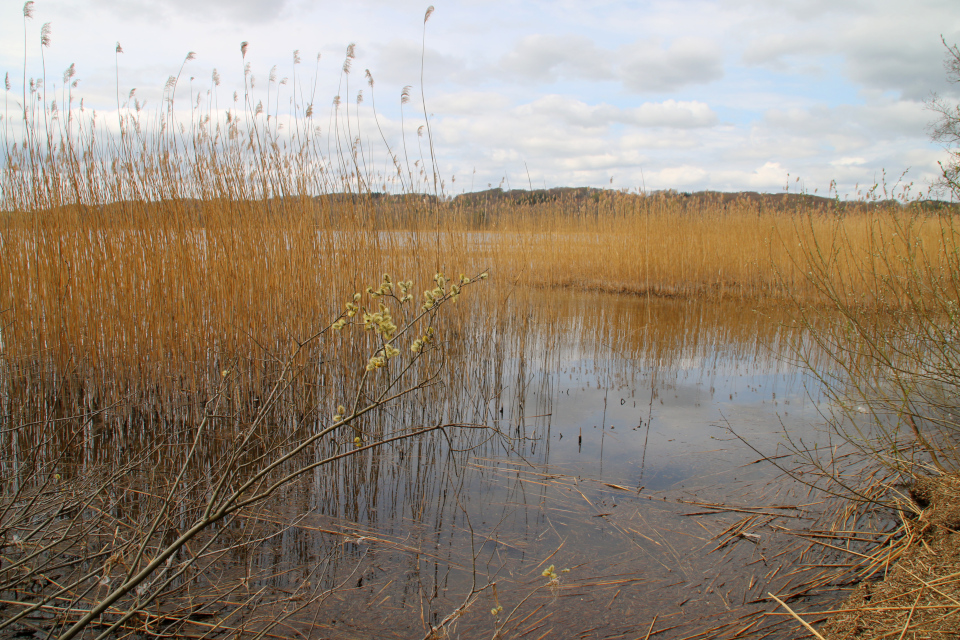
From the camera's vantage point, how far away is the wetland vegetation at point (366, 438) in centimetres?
148

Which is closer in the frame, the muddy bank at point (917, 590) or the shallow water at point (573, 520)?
the muddy bank at point (917, 590)

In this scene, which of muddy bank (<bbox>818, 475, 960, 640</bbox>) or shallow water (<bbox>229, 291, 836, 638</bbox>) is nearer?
muddy bank (<bbox>818, 475, 960, 640</bbox>)

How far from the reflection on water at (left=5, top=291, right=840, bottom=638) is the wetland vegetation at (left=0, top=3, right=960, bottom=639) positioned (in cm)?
1

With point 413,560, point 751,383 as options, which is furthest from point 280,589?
point 751,383

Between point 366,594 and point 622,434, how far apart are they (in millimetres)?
1762

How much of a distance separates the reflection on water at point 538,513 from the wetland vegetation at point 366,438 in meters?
0.01

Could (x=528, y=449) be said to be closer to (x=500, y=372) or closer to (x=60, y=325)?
(x=500, y=372)

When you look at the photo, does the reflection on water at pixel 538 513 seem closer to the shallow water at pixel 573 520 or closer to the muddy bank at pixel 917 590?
the shallow water at pixel 573 520

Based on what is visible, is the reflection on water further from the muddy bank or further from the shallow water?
the muddy bank

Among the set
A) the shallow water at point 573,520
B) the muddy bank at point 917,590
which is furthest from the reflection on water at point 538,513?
the muddy bank at point 917,590

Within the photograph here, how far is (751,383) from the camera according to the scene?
3.82 m

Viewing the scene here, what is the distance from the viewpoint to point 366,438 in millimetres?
2684

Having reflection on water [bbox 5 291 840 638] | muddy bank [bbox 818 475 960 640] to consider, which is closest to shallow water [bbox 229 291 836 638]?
reflection on water [bbox 5 291 840 638]

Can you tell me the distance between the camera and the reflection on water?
60.5 inches
